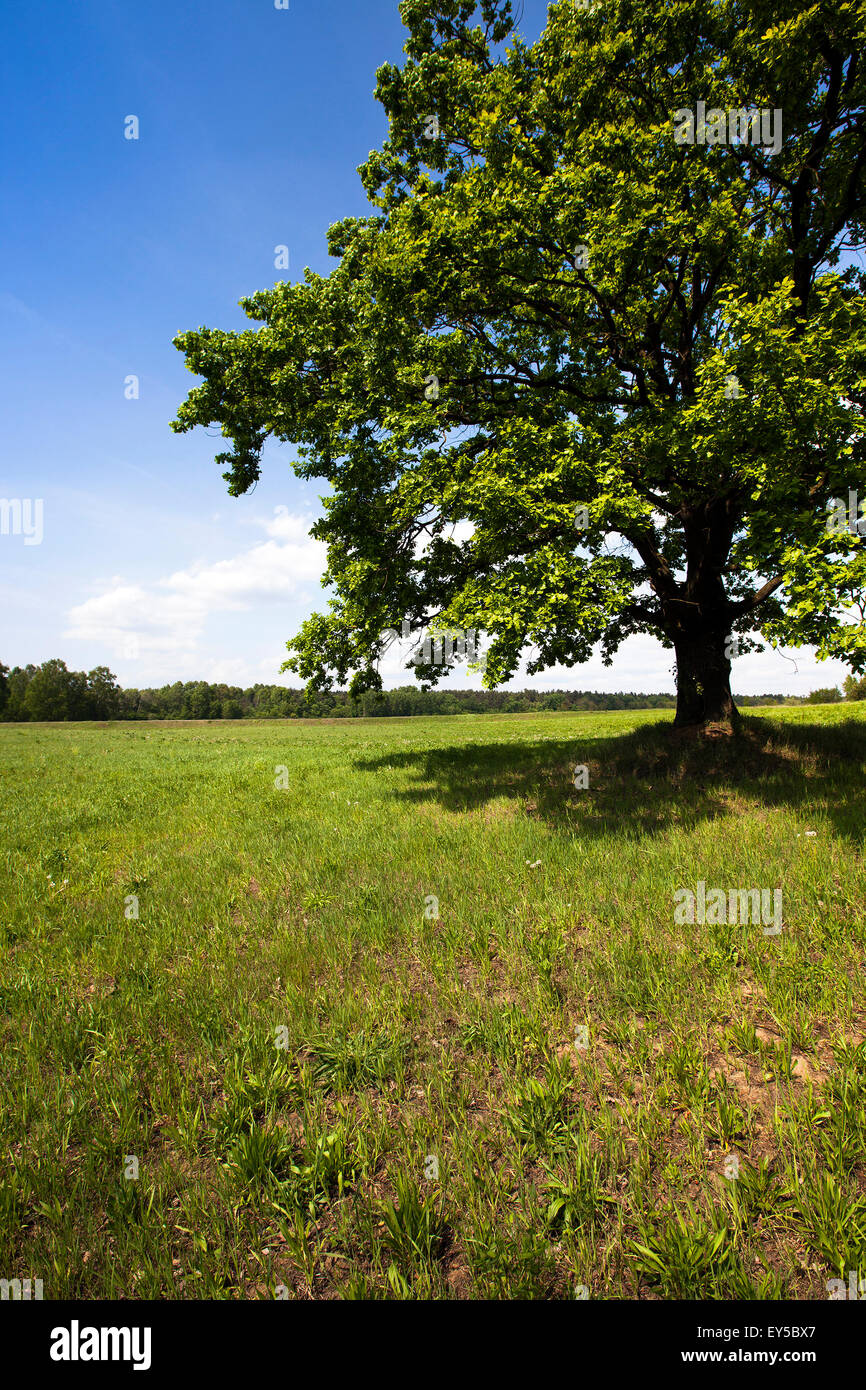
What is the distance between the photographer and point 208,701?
16200 centimetres

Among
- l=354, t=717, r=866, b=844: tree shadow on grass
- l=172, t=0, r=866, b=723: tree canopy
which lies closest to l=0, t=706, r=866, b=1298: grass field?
l=354, t=717, r=866, b=844: tree shadow on grass

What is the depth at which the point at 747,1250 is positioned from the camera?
2.64 m

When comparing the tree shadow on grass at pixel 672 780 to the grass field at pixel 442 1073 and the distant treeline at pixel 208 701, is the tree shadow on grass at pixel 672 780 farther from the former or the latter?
the distant treeline at pixel 208 701

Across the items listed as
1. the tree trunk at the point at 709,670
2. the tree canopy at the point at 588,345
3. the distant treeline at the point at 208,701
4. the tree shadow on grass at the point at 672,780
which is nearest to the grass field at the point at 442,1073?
the tree shadow on grass at the point at 672,780

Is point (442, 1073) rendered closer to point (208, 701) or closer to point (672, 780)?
point (672, 780)

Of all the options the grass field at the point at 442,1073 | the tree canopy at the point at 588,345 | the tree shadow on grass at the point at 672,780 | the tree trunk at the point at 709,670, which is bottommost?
the grass field at the point at 442,1073

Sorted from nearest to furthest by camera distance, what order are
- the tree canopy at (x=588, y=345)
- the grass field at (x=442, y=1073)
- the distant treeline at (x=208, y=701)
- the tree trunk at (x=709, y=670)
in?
the grass field at (x=442, y=1073) < the tree canopy at (x=588, y=345) < the tree trunk at (x=709, y=670) < the distant treeline at (x=208, y=701)

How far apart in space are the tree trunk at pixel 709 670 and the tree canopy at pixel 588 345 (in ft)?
0.26

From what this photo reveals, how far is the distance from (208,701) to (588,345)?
543ft

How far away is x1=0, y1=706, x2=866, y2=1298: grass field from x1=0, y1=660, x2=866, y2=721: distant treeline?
3930 inches

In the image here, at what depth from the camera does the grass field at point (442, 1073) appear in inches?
107

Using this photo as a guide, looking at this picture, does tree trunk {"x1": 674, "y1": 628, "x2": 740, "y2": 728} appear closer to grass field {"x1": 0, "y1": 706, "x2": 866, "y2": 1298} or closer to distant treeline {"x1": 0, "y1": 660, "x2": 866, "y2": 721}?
grass field {"x1": 0, "y1": 706, "x2": 866, "y2": 1298}

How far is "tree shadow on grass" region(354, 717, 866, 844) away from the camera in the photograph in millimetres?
9695
